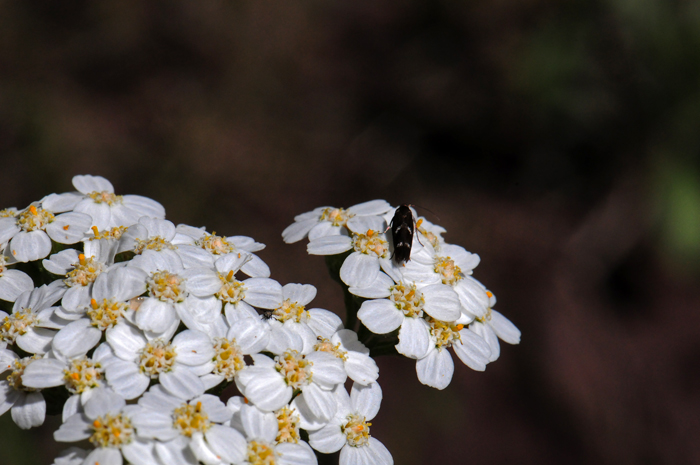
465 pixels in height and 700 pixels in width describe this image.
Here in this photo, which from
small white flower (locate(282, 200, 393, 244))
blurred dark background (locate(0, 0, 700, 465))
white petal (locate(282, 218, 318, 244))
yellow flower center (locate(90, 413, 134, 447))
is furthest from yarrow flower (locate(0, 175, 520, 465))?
blurred dark background (locate(0, 0, 700, 465))

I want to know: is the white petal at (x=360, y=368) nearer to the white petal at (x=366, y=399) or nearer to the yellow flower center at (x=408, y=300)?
the white petal at (x=366, y=399)

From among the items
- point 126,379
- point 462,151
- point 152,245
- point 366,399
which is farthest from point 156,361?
point 462,151

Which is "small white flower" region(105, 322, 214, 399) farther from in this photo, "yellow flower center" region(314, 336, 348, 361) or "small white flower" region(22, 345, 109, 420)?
"yellow flower center" region(314, 336, 348, 361)

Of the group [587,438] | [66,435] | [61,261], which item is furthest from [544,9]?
[66,435]

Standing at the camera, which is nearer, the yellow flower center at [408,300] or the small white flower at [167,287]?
the small white flower at [167,287]

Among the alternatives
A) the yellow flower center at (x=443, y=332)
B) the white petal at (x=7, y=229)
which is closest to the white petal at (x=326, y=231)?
the yellow flower center at (x=443, y=332)

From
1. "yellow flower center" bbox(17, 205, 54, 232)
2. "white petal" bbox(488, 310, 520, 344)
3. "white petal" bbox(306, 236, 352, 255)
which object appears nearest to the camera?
"yellow flower center" bbox(17, 205, 54, 232)

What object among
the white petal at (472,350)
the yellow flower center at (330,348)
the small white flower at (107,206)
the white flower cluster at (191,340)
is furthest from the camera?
the small white flower at (107,206)

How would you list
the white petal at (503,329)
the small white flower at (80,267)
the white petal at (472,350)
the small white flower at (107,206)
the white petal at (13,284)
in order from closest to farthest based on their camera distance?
the small white flower at (80,267) → the white petal at (13,284) → the white petal at (472,350) → the small white flower at (107,206) → the white petal at (503,329)
